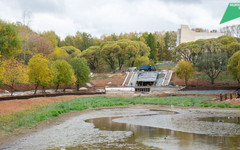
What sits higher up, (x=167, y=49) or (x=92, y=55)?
(x=167, y=49)

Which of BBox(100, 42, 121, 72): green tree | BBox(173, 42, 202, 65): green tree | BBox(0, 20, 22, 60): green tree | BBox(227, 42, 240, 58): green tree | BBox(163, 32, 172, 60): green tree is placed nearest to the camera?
BBox(0, 20, 22, 60): green tree

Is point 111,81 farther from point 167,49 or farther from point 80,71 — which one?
point 167,49

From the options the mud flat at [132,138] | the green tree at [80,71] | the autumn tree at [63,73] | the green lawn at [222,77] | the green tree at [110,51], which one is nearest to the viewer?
the mud flat at [132,138]

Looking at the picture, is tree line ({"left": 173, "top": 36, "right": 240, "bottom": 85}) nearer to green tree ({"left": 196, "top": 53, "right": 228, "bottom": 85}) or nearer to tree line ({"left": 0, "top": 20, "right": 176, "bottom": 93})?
green tree ({"left": 196, "top": 53, "right": 228, "bottom": 85})

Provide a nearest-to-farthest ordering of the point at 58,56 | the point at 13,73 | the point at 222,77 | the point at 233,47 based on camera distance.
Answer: the point at 13,73, the point at 222,77, the point at 233,47, the point at 58,56

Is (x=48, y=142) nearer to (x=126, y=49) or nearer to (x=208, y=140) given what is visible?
(x=208, y=140)

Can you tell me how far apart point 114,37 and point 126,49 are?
45902mm

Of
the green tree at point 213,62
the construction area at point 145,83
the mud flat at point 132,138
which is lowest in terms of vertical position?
the mud flat at point 132,138

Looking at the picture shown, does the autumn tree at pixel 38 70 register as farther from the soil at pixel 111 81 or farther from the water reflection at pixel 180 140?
the water reflection at pixel 180 140

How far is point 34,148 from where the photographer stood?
45.1ft

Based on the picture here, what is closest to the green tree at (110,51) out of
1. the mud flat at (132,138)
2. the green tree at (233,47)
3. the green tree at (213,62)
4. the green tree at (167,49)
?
the green tree at (213,62)

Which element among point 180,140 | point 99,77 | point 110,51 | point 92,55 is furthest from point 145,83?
point 180,140

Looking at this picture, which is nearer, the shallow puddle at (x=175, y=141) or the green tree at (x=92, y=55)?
the shallow puddle at (x=175, y=141)

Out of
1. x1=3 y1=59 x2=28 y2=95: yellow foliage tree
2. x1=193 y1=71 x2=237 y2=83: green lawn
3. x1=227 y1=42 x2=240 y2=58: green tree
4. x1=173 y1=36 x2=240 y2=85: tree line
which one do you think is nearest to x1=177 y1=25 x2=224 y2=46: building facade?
x1=173 y1=36 x2=240 y2=85: tree line
